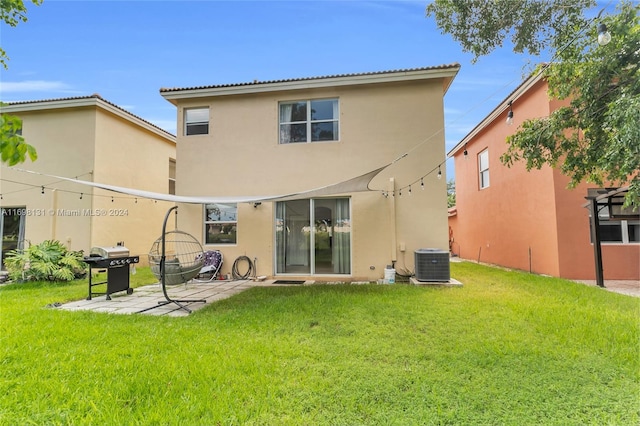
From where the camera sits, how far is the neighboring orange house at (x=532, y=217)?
789 centimetres

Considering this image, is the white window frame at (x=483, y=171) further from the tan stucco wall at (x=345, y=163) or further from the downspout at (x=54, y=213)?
the downspout at (x=54, y=213)

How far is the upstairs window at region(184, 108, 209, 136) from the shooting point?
9.04 m

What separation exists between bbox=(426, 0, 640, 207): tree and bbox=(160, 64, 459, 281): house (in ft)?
4.01

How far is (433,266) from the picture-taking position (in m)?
7.18

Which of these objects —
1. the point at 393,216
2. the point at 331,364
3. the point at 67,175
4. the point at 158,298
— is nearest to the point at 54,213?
the point at 67,175

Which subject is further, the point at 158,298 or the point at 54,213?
the point at 54,213

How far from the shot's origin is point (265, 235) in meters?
8.52

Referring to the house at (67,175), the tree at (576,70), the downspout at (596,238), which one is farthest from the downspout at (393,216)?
the house at (67,175)

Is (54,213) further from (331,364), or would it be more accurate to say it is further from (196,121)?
(331,364)

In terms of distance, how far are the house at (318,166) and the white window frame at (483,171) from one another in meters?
5.31

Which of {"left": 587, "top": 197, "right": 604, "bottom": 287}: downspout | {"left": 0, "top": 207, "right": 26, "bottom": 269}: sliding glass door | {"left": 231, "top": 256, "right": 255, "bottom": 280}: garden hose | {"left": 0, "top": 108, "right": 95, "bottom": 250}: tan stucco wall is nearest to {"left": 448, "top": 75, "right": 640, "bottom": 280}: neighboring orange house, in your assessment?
{"left": 587, "top": 197, "right": 604, "bottom": 287}: downspout

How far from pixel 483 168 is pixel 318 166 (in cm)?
797

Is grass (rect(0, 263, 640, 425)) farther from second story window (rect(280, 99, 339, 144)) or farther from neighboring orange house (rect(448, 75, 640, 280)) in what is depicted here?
second story window (rect(280, 99, 339, 144))

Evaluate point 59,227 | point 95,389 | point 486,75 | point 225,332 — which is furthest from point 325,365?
point 59,227
